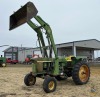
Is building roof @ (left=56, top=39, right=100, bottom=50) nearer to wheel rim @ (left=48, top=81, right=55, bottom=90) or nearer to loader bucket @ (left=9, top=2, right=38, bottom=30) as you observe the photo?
loader bucket @ (left=9, top=2, right=38, bottom=30)

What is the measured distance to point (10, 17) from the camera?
37.7 ft

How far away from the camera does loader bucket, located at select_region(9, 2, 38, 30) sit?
1037 cm

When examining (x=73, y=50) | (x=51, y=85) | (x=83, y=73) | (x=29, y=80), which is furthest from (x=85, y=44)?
(x=51, y=85)

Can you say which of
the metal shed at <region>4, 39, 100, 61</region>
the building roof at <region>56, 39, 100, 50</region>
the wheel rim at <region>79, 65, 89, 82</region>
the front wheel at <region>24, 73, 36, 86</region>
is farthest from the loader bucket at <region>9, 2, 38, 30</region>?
the building roof at <region>56, 39, 100, 50</region>

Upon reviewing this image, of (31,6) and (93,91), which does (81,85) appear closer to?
(93,91)

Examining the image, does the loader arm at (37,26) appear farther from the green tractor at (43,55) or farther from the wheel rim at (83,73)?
the wheel rim at (83,73)

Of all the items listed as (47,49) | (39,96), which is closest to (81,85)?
(47,49)

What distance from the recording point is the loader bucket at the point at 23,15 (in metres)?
10.4

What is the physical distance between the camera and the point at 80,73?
11820 millimetres

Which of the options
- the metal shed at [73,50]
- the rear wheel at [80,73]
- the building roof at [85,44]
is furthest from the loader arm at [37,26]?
the building roof at [85,44]

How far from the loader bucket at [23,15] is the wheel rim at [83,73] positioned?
3744 millimetres

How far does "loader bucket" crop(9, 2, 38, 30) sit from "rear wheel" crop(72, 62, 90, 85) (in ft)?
11.0

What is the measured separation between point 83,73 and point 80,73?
11.7 inches

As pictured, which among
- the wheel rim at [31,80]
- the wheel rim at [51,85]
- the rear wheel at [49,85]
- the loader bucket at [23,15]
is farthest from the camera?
the wheel rim at [31,80]
